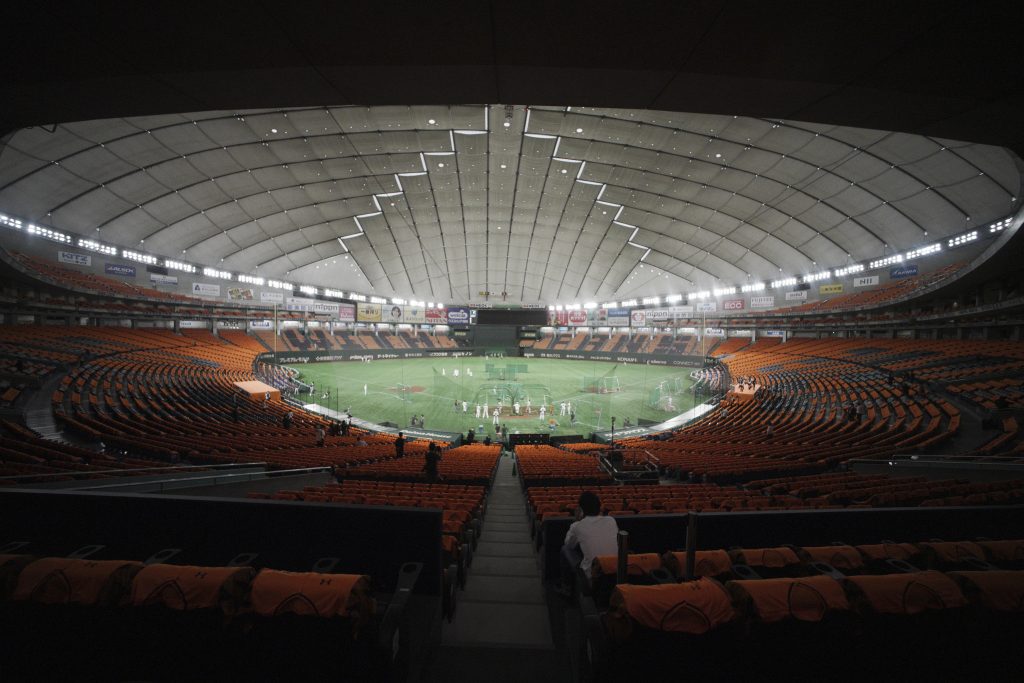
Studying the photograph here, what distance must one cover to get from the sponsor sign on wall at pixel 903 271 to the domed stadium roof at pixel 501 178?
2.06 meters

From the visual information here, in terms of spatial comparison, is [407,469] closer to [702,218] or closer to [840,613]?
[840,613]

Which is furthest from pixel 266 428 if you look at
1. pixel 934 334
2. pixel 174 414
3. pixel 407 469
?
pixel 934 334

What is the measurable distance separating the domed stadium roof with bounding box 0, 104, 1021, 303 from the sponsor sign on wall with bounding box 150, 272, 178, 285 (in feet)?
7.35

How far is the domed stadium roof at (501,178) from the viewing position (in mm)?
25203

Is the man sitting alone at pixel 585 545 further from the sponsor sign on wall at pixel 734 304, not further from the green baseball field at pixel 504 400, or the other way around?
the sponsor sign on wall at pixel 734 304

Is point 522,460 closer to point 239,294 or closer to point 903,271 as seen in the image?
point 903,271

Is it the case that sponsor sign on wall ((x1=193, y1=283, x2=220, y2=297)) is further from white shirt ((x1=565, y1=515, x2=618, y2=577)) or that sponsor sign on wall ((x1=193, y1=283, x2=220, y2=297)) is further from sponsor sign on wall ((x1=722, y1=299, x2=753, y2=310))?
sponsor sign on wall ((x1=722, y1=299, x2=753, y2=310))

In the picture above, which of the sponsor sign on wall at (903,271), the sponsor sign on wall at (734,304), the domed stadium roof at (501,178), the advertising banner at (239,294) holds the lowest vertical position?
the advertising banner at (239,294)

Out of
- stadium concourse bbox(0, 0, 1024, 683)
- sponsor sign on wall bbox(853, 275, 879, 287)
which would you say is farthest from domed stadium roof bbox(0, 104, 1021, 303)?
sponsor sign on wall bbox(853, 275, 879, 287)

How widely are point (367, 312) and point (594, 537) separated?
42.7 metres

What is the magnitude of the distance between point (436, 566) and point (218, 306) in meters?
55.9

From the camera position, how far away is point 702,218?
40.9 metres

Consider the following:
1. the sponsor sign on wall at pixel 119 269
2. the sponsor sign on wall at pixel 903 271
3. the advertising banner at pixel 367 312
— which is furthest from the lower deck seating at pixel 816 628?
the sponsor sign on wall at pixel 119 269

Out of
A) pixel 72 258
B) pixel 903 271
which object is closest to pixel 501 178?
pixel 903 271
